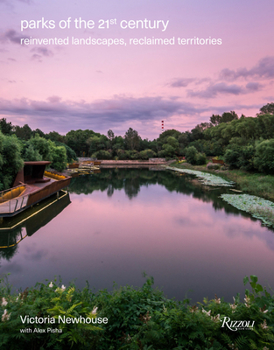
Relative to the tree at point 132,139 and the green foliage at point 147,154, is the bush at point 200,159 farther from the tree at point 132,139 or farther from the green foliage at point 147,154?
the tree at point 132,139

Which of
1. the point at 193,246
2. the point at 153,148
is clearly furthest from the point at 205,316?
the point at 153,148

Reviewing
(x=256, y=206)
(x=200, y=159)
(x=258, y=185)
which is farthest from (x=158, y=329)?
(x=200, y=159)

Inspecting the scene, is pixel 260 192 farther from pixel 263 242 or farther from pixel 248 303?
pixel 248 303

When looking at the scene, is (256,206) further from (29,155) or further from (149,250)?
(29,155)

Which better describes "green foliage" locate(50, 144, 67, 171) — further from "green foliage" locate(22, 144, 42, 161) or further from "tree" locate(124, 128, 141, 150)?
"tree" locate(124, 128, 141, 150)

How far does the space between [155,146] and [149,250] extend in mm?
62771

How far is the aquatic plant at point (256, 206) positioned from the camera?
37.7 feet

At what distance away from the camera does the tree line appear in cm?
1796

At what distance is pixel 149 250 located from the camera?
8.04 metres

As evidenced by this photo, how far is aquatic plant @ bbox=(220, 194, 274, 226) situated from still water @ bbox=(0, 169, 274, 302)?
0.59 m

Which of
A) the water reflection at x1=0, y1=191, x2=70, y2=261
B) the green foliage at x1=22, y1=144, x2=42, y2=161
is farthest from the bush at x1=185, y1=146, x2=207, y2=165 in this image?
the water reflection at x1=0, y1=191, x2=70, y2=261

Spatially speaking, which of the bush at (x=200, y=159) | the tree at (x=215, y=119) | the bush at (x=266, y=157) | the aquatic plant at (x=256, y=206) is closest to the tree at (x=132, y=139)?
the bush at (x=200, y=159)

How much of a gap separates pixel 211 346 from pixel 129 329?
1221 millimetres

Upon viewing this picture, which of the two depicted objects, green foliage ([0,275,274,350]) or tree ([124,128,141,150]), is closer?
green foliage ([0,275,274,350])
